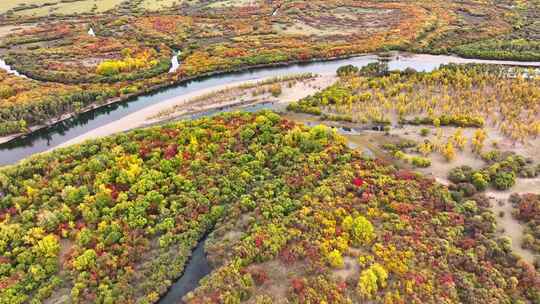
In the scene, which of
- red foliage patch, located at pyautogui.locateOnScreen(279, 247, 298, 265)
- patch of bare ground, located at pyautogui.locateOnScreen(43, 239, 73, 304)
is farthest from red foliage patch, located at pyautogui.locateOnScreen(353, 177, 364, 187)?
patch of bare ground, located at pyautogui.locateOnScreen(43, 239, 73, 304)

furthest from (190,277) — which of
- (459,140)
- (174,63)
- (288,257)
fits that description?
(174,63)

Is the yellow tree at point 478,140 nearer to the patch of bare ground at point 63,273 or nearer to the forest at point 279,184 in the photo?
the forest at point 279,184

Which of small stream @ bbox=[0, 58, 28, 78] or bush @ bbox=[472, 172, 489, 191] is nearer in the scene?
bush @ bbox=[472, 172, 489, 191]

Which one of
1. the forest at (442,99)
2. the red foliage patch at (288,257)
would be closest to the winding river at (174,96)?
the red foliage patch at (288,257)

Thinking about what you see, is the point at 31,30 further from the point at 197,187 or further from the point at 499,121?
the point at 499,121

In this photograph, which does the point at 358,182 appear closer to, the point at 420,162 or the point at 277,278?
the point at 420,162

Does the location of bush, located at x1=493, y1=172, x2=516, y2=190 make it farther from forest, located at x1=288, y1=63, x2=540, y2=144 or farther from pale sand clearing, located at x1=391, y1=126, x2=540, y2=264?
forest, located at x1=288, y1=63, x2=540, y2=144

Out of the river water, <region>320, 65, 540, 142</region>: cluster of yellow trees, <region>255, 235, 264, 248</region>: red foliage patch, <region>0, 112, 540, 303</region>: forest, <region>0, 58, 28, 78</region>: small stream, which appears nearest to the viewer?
<region>0, 112, 540, 303</region>: forest
